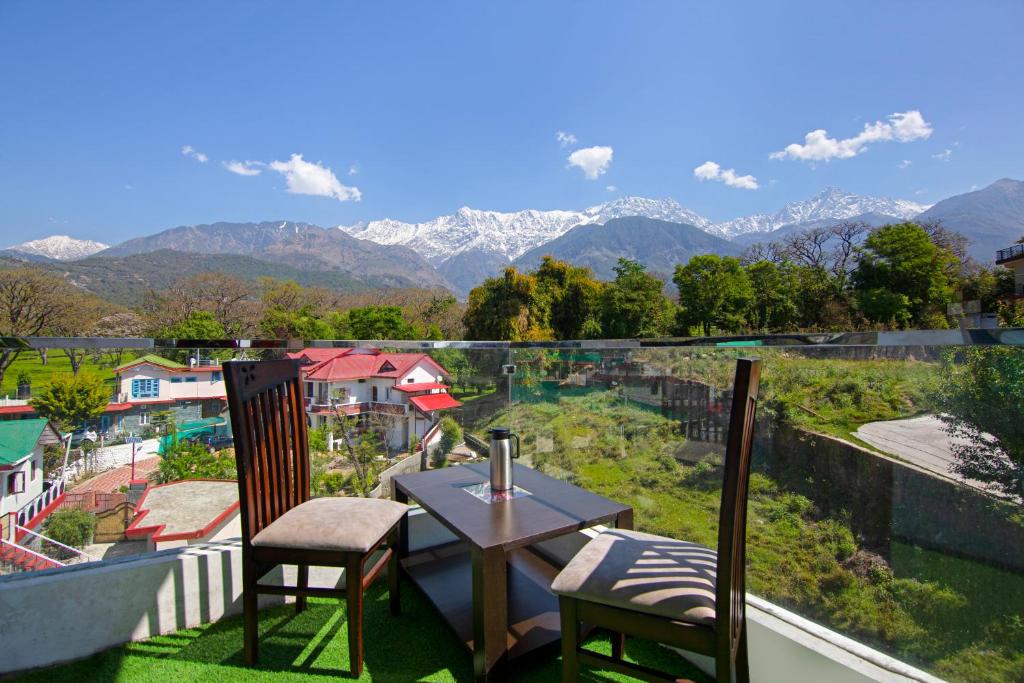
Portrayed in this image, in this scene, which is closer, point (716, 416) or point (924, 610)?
point (924, 610)

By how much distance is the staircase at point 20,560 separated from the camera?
5.55 ft

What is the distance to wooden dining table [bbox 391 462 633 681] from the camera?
136 cm

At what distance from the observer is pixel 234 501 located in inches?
84.4

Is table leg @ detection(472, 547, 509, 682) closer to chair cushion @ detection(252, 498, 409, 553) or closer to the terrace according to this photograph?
the terrace

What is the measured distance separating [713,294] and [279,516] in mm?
31634

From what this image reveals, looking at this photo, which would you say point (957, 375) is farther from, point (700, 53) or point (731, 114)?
point (731, 114)

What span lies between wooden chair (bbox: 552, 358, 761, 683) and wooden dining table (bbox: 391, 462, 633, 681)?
26 centimetres

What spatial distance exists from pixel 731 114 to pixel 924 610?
159ft

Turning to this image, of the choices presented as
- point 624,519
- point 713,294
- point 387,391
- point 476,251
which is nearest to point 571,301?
point 713,294

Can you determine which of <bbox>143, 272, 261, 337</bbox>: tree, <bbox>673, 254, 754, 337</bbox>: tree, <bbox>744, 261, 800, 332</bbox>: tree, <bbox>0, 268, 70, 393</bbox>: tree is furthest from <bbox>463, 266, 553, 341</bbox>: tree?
<bbox>0, 268, 70, 393</bbox>: tree

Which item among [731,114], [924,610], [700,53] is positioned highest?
[731,114]

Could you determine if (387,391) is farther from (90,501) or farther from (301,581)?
(90,501)

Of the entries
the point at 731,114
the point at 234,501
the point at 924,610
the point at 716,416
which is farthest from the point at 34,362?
the point at 731,114

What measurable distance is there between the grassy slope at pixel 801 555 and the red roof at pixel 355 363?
822 mm
